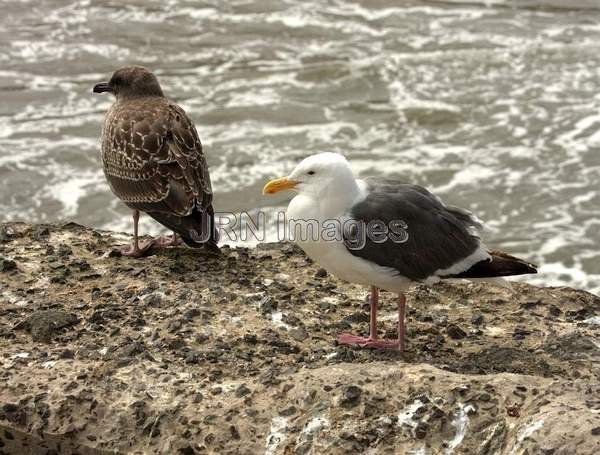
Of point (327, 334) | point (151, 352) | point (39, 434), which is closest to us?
point (39, 434)

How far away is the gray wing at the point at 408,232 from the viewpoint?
14.6ft

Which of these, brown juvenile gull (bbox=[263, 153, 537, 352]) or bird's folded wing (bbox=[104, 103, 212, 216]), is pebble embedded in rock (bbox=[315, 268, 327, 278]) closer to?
bird's folded wing (bbox=[104, 103, 212, 216])

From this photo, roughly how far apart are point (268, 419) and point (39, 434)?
97 cm

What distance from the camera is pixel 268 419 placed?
384 centimetres

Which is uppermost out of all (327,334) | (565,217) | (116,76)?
(116,76)

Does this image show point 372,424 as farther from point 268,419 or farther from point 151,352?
point 151,352

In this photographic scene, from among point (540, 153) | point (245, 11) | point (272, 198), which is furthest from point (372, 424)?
point (245, 11)

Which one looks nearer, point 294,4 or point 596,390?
point 596,390

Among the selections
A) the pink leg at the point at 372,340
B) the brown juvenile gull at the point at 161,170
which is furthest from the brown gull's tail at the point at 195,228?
the pink leg at the point at 372,340

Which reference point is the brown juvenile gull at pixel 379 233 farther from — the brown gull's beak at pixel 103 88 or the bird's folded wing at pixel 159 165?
the brown gull's beak at pixel 103 88

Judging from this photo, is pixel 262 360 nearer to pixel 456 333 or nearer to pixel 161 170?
pixel 456 333

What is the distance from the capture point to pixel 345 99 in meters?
12.6

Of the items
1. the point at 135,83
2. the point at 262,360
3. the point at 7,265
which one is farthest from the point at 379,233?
the point at 135,83

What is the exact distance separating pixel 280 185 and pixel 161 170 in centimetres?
144
